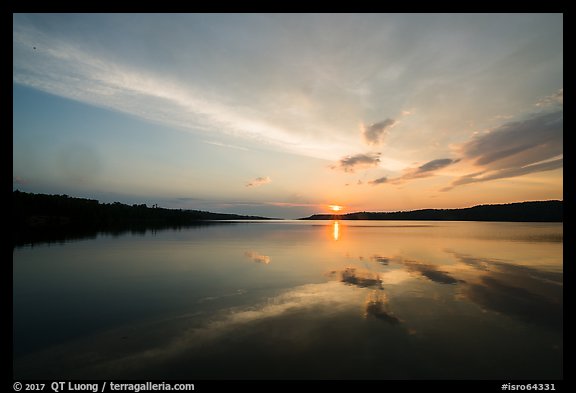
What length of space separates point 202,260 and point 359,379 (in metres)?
23.0

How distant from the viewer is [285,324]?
1220 centimetres

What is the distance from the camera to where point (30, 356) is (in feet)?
31.5

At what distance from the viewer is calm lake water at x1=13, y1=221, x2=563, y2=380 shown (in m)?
8.88

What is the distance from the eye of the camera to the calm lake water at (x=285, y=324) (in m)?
8.88
